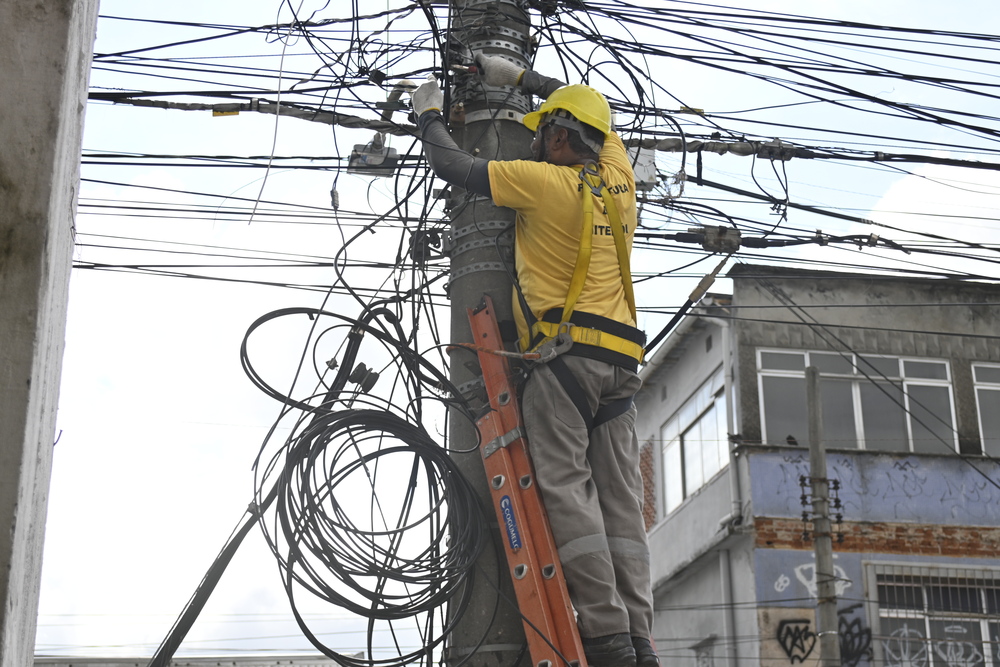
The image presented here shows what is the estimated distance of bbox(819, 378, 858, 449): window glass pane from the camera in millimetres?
18219

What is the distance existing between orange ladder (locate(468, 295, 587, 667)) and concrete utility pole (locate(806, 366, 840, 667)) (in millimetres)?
10139

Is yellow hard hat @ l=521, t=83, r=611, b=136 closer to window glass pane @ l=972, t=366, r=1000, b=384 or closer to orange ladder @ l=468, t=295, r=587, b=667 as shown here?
orange ladder @ l=468, t=295, r=587, b=667

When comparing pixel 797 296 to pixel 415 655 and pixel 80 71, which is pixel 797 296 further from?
pixel 80 71

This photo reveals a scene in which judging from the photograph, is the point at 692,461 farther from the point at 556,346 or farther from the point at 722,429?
the point at 556,346

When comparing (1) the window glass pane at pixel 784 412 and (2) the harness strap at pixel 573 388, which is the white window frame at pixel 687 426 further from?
(2) the harness strap at pixel 573 388

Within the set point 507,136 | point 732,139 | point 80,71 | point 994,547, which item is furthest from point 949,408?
point 80,71

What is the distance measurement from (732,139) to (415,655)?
605cm

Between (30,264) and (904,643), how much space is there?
Result: 633 inches

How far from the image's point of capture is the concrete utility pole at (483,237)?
13.8ft

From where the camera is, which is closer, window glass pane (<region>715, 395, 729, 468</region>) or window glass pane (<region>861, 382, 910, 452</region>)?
window glass pane (<region>861, 382, 910, 452</region>)

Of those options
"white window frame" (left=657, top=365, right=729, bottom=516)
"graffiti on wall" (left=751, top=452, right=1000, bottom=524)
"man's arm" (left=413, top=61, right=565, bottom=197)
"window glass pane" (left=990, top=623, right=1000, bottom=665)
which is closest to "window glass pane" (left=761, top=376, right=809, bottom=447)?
"graffiti on wall" (left=751, top=452, right=1000, bottom=524)

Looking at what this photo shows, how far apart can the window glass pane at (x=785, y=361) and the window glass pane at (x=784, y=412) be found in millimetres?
203

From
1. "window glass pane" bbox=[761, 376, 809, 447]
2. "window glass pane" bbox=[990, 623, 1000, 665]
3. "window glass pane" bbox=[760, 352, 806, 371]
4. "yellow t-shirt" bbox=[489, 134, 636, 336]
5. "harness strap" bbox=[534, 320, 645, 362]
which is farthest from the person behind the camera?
"window glass pane" bbox=[760, 352, 806, 371]

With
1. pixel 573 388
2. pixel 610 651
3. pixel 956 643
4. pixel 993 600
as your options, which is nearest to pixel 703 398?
pixel 993 600
